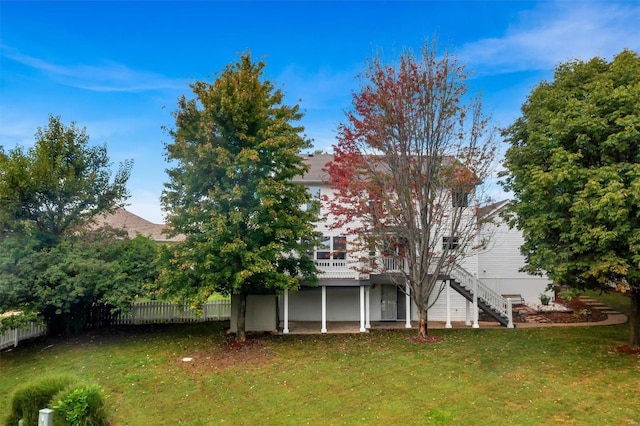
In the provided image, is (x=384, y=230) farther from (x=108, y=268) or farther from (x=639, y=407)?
(x=108, y=268)

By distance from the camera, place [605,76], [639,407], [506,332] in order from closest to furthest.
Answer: [639,407], [605,76], [506,332]

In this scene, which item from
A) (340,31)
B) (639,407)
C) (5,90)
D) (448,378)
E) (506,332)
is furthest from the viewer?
(340,31)

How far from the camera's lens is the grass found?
7.84 metres

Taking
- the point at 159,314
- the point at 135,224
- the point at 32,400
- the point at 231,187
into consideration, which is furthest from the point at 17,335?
the point at 135,224

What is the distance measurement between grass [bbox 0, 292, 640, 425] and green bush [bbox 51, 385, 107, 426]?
0.76 m

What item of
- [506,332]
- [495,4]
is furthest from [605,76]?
[506,332]

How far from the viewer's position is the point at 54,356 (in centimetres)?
1298

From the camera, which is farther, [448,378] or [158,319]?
[158,319]

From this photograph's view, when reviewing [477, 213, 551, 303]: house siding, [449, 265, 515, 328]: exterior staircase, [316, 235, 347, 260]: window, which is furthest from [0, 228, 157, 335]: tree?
[477, 213, 551, 303]: house siding

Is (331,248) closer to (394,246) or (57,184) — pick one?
(394,246)

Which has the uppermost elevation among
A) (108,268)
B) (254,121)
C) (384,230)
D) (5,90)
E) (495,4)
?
(495,4)

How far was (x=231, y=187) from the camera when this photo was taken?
12898 mm

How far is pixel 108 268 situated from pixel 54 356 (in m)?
3.47

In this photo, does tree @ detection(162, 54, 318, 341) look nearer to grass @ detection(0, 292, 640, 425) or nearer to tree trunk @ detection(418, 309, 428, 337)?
grass @ detection(0, 292, 640, 425)
